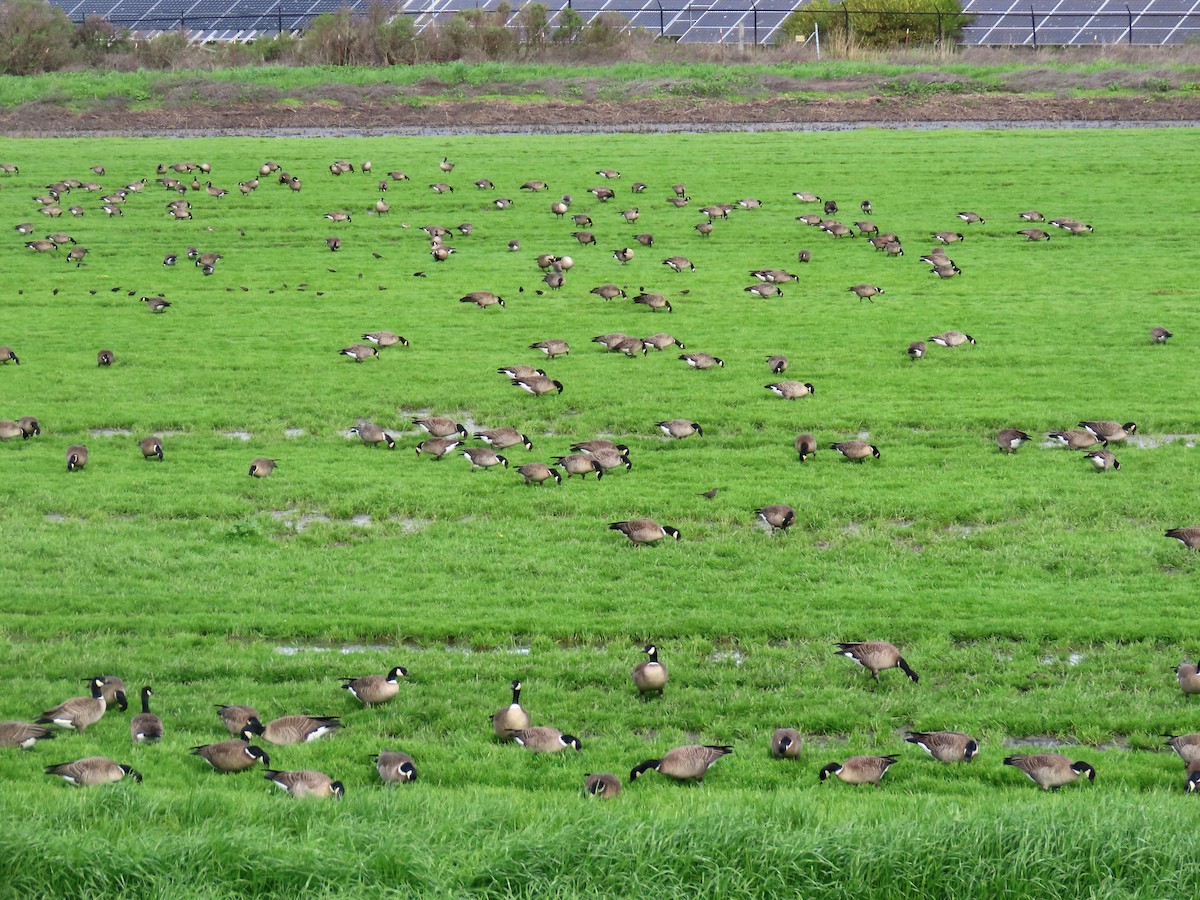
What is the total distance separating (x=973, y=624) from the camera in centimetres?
1343

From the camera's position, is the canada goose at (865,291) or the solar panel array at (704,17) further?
the solar panel array at (704,17)

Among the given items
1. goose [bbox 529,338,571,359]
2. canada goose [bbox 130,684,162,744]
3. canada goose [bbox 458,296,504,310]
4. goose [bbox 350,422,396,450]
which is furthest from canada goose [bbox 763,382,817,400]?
canada goose [bbox 130,684,162,744]

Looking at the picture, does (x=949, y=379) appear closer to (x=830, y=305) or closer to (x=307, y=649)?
(x=830, y=305)

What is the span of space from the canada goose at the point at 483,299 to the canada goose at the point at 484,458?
10921 millimetres

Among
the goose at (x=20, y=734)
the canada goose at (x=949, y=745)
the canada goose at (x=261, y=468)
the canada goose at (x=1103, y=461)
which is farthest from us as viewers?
the canada goose at (x=261, y=468)

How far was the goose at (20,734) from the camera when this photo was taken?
426 inches

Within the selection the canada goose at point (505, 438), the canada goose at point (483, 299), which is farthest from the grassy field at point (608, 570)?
the canada goose at point (483, 299)

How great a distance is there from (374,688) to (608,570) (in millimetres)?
4094

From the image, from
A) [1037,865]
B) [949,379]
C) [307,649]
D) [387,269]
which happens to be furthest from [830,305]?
[1037,865]

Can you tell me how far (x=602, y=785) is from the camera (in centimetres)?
998

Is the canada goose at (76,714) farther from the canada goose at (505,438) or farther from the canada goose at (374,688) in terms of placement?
the canada goose at (505,438)

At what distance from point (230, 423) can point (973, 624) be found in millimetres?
13309

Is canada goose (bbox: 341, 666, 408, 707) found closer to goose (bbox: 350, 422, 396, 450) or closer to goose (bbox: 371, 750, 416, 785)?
goose (bbox: 371, 750, 416, 785)

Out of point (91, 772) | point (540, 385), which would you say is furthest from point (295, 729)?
point (540, 385)
